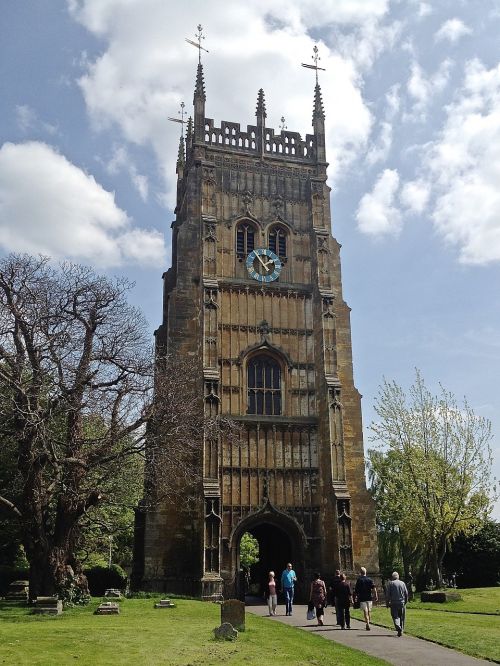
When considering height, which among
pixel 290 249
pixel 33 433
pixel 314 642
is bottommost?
pixel 314 642

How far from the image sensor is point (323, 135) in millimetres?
38094

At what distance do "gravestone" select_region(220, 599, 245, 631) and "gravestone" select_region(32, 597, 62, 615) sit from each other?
16.7ft

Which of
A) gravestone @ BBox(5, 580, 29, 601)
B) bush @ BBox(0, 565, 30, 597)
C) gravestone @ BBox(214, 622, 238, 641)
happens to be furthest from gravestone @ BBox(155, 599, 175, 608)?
bush @ BBox(0, 565, 30, 597)

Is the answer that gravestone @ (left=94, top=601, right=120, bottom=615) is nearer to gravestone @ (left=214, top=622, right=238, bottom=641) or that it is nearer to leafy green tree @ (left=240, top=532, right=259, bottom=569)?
gravestone @ (left=214, top=622, right=238, bottom=641)

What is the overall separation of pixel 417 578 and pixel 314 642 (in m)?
32.2

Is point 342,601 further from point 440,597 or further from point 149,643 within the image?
point 440,597

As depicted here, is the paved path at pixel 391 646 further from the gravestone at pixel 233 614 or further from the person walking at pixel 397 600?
the gravestone at pixel 233 614

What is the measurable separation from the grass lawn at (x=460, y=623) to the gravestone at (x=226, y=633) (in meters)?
4.63

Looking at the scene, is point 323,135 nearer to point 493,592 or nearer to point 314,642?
point 493,592

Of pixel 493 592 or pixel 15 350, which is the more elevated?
pixel 15 350

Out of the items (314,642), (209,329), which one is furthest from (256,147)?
(314,642)

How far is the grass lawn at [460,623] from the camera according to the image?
15.3 meters

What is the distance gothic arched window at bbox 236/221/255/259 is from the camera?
3475 cm

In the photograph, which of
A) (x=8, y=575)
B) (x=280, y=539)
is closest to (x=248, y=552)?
(x=280, y=539)
